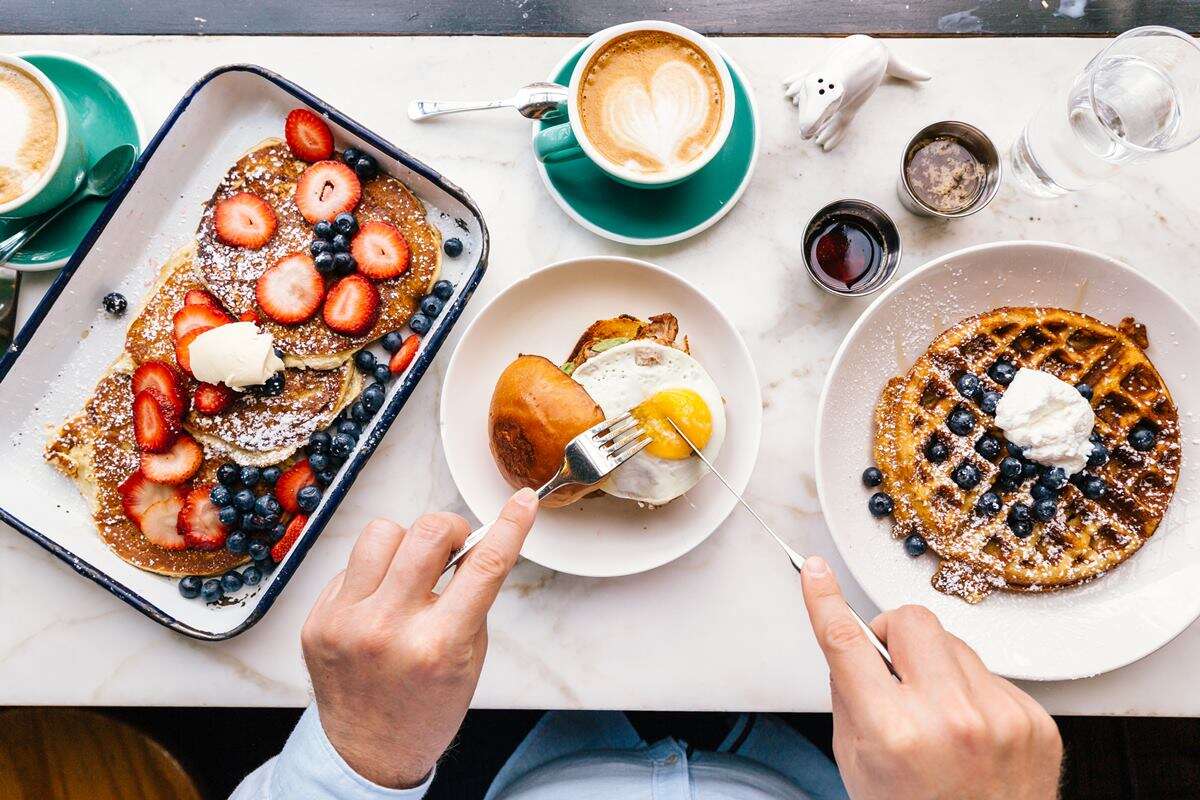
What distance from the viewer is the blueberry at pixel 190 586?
1.53 m

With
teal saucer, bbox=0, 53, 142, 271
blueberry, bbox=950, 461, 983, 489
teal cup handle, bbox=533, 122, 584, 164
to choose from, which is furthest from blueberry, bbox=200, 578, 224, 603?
blueberry, bbox=950, 461, 983, 489

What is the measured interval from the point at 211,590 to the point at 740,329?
1107 millimetres

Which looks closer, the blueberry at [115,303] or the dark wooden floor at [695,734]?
the blueberry at [115,303]

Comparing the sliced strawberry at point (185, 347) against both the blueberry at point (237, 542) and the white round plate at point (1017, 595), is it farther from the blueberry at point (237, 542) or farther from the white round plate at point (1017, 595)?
the white round plate at point (1017, 595)

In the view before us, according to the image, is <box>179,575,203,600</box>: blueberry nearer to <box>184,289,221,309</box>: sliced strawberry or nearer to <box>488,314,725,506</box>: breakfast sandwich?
<box>184,289,221,309</box>: sliced strawberry

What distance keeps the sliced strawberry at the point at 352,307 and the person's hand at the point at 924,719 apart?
35.8 inches

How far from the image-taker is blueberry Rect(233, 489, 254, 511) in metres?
1.52

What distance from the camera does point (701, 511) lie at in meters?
1.49

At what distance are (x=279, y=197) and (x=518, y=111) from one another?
1.59ft

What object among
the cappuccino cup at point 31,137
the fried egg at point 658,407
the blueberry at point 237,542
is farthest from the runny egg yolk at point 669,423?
the cappuccino cup at point 31,137

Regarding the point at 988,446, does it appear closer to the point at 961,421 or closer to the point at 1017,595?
the point at 961,421

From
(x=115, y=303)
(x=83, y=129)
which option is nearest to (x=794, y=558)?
(x=115, y=303)

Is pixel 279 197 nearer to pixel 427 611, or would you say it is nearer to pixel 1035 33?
pixel 427 611

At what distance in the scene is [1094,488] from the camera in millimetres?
1478
